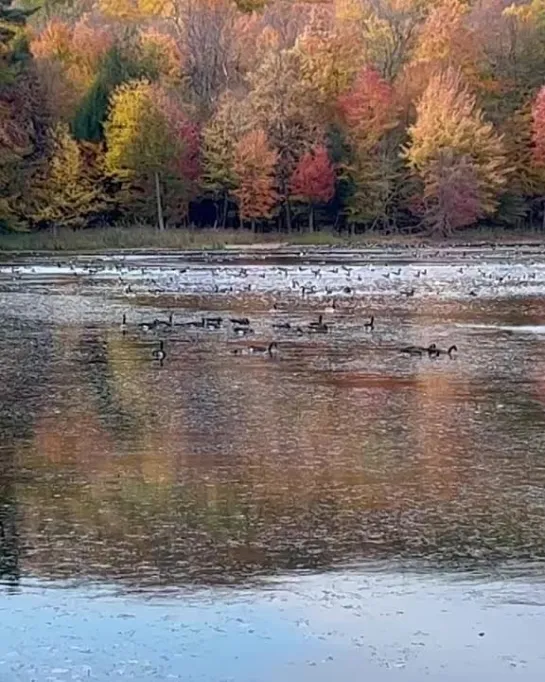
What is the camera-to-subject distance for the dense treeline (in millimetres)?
72062

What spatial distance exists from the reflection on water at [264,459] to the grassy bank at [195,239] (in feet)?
139

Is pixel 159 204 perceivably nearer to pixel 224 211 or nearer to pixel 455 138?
pixel 224 211

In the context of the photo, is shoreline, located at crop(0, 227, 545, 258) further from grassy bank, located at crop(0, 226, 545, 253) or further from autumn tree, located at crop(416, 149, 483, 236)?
autumn tree, located at crop(416, 149, 483, 236)

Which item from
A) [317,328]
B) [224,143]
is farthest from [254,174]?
[317,328]

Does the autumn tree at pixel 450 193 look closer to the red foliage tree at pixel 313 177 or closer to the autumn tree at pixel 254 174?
the red foliage tree at pixel 313 177

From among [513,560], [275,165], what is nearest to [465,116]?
[275,165]

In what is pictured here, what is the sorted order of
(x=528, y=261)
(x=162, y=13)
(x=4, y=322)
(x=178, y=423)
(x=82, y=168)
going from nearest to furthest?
(x=178, y=423)
(x=4, y=322)
(x=528, y=261)
(x=82, y=168)
(x=162, y=13)

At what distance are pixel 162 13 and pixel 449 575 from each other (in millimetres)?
98042

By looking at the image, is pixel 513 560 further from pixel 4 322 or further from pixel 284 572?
pixel 4 322

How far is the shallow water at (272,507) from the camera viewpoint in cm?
886

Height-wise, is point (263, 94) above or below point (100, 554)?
above

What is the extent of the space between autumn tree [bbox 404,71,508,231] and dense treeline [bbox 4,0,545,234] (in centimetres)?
10

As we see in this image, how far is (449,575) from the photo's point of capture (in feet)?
34.0

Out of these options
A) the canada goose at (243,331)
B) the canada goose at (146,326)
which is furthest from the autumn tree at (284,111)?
the canada goose at (243,331)
